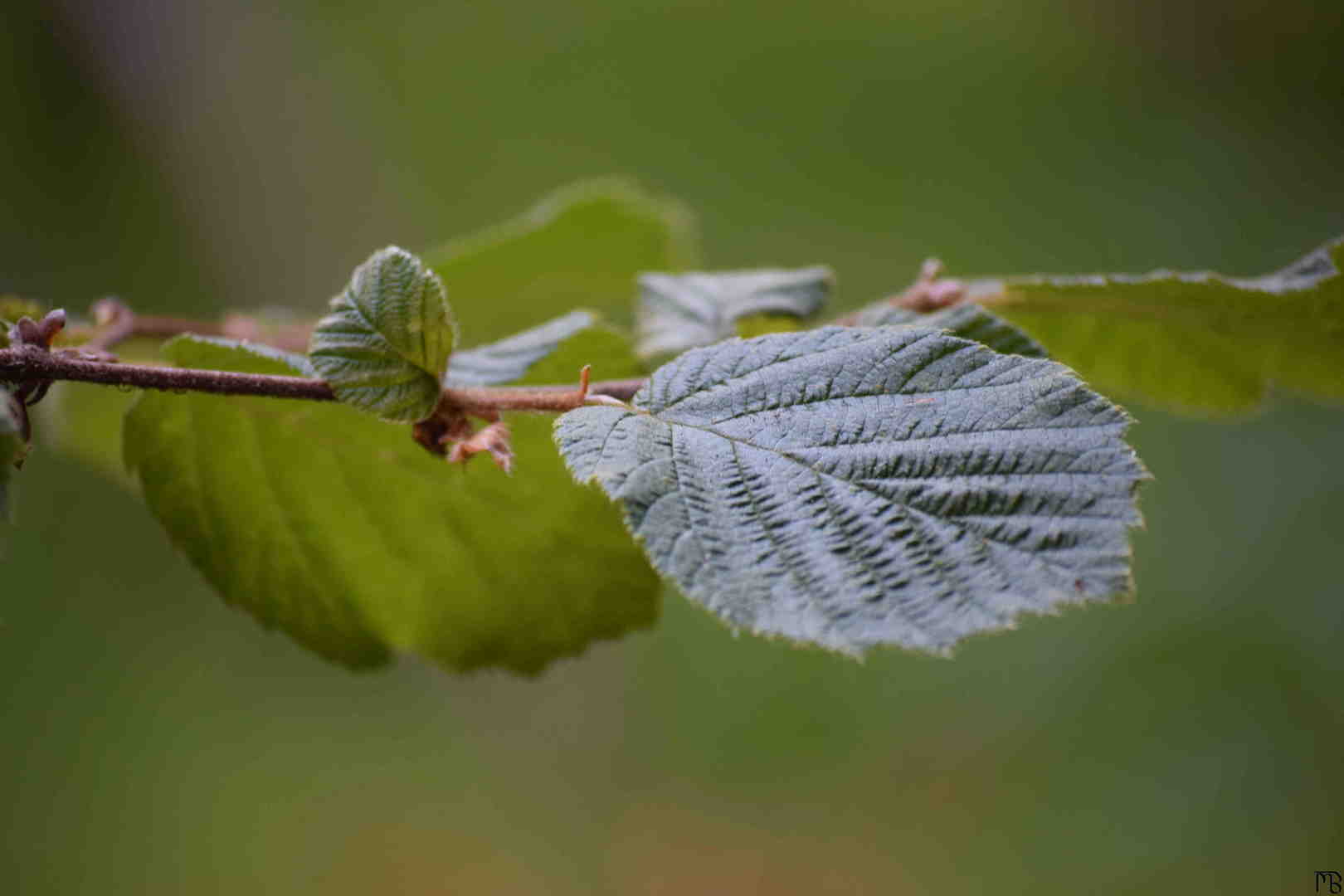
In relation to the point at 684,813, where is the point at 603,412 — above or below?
above

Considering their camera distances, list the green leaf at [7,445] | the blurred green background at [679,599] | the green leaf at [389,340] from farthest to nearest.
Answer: the blurred green background at [679,599]
the green leaf at [389,340]
the green leaf at [7,445]

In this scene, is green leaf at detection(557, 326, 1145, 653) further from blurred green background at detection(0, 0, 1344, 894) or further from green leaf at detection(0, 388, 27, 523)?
blurred green background at detection(0, 0, 1344, 894)

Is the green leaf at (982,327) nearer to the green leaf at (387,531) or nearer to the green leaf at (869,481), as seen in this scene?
A: the green leaf at (869,481)

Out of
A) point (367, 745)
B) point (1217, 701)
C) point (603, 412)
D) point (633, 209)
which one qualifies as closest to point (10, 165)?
point (367, 745)

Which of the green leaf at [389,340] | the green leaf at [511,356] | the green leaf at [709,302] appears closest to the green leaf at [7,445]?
the green leaf at [389,340]

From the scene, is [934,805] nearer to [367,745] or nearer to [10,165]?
[367,745]

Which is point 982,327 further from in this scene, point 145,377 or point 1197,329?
point 145,377
